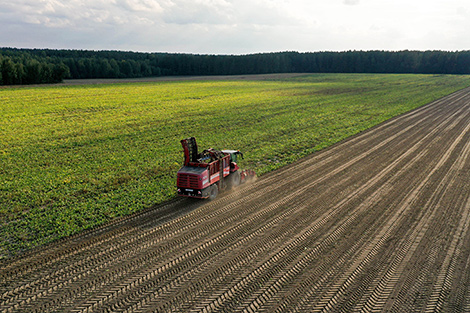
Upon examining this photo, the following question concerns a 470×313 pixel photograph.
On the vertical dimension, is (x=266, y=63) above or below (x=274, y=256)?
above

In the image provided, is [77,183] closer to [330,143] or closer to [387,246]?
[387,246]

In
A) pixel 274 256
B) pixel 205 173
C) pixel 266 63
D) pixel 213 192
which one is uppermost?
pixel 266 63

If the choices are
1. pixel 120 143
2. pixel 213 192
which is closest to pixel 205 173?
pixel 213 192

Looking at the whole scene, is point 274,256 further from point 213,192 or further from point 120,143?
point 120,143

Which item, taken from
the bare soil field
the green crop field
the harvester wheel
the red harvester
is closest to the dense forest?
the green crop field

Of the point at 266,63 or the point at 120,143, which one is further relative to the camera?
the point at 266,63

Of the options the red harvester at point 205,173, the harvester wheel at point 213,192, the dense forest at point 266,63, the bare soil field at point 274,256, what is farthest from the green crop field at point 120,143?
the dense forest at point 266,63

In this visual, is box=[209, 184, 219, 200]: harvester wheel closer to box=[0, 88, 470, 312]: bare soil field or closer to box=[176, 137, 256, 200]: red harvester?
box=[176, 137, 256, 200]: red harvester

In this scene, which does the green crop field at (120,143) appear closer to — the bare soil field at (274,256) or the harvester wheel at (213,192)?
the harvester wheel at (213,192)
